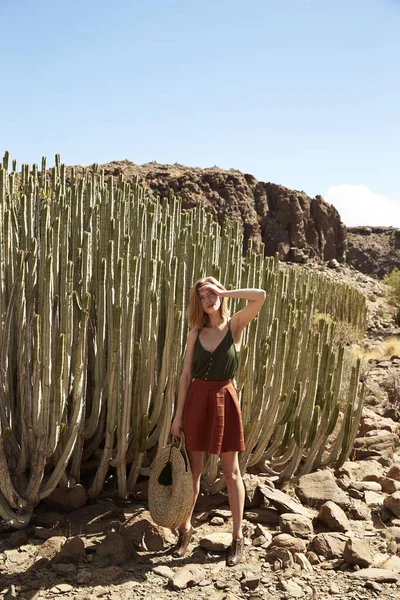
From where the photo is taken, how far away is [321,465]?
5.56 metres

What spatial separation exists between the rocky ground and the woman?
20cm

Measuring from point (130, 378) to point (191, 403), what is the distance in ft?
2.05

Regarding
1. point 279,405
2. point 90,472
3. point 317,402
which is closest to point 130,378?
point 90,472

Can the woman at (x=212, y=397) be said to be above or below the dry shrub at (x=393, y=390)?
above

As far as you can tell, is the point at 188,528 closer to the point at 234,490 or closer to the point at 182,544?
the point at 182,544

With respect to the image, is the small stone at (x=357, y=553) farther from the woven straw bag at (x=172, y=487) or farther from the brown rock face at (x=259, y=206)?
the brown rock face at (x=259, y=206)

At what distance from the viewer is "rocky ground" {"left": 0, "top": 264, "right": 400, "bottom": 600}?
11.4ft

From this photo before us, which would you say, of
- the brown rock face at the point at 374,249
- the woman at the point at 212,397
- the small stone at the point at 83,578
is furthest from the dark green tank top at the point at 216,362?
the brown rock face at the point at 374,249

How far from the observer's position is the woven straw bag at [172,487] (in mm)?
3629

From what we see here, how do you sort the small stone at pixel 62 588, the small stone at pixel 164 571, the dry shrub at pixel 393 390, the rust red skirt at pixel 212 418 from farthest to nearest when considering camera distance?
the dry shrub at pixel 393 390 < the rust red skirt at pixel 212 418 < the small stone at pixel 164 571 < the small stone at pixel 62 588

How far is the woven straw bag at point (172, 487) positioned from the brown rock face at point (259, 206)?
72.9 feet

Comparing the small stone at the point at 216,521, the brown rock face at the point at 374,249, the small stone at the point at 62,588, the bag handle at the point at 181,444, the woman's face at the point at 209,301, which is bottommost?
the small stone at the point at 62,588

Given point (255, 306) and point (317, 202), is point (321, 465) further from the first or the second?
point (317, 202)

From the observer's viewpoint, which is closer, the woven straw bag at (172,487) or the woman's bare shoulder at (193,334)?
the woven straw bag at (172,487)
